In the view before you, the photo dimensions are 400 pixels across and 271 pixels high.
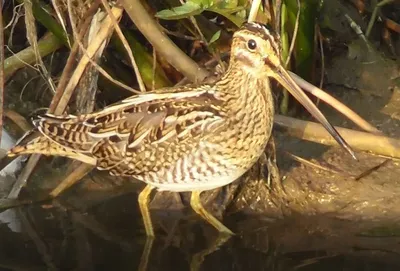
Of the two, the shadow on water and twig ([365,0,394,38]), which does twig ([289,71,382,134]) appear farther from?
twig ([365,0,394,38])

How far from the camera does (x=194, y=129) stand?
146 inches

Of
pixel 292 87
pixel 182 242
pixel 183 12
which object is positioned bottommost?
pixel 182 242

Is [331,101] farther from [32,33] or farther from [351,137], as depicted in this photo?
[32,33]

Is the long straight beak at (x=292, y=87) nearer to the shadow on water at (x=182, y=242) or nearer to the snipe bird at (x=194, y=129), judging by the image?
the snipe bird at (x=194, y=129)

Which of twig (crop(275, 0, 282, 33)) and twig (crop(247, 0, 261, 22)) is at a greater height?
twig (crop(247, 0, 261, 22))

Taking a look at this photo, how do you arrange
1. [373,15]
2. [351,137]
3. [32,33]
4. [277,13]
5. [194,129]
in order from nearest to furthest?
[194,129] → [351,137] → [277,13] → [32,33] → [373,15]

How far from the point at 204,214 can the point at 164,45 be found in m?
0.69

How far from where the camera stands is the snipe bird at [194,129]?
12.2 feet

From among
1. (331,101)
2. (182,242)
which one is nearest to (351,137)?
(331,101)

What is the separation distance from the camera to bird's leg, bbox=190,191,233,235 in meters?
4.04

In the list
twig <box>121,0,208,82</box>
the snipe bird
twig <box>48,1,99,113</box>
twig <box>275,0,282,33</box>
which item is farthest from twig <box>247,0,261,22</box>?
twig <box>48,1,99,113</box>

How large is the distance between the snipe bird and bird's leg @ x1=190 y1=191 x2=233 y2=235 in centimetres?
23

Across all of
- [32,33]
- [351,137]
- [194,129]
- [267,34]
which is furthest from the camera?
[32,33]

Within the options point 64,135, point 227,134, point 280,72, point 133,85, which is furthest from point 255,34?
point 133,85
